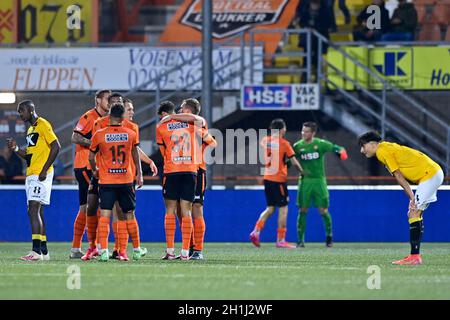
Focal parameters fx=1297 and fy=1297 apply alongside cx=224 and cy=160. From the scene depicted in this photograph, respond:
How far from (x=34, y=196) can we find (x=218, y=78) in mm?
11059

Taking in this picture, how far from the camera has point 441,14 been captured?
27.5 metres

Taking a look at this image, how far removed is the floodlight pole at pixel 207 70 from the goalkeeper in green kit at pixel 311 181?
7.77 feet

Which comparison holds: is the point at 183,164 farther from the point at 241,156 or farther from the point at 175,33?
the point at 175,33

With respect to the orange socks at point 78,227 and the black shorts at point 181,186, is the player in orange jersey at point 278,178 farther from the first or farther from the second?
the black shorts at point 181,186

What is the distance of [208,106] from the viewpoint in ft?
77.0

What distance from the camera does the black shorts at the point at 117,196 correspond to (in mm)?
15594

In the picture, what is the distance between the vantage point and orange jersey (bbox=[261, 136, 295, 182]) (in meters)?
21.3

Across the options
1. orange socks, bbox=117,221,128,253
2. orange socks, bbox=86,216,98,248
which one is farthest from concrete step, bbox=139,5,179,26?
orange socks, bbox=117,221,128,253

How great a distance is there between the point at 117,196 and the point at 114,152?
A: 540 millimetres

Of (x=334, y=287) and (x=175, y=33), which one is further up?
(x=175, y=33)

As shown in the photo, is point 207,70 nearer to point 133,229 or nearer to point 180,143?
point 180,143

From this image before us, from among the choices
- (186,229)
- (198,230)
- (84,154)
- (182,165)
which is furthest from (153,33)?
(186,229)

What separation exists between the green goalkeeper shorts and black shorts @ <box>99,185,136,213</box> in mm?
6207
